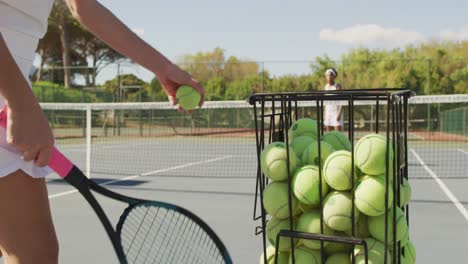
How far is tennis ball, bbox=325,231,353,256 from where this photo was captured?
5.09 feet

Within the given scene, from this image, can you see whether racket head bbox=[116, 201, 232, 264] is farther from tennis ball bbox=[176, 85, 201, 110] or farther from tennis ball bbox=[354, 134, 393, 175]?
tennis ball bbox=[354, 134, 393, 175]

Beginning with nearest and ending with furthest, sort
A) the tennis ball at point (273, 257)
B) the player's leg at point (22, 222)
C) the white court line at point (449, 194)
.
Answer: the player's leg at point (22, 222) < the tennis ball at point (273, 257) < the white court line at point (449, 194)

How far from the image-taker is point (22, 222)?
1.23 m

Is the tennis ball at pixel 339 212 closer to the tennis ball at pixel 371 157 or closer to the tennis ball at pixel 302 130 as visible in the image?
the tennis ball at pixel 371 157

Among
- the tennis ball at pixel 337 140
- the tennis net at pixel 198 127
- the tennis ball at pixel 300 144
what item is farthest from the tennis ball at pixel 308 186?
the tennis net at pixel 198 127

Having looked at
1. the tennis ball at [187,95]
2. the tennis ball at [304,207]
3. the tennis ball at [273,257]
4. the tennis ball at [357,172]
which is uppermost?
the tennis ball at [187,95]

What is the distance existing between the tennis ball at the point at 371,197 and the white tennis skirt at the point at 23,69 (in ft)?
2.65

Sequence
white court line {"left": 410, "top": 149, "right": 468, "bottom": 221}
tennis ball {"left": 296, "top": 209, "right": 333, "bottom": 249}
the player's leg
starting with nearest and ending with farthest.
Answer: the player's leg < tennis ball {"left": 296, "top": 209, "right": 333, "bottom": 249} < white court line {"left": 410, "top": 149, "right": 468, "bottom": 221}

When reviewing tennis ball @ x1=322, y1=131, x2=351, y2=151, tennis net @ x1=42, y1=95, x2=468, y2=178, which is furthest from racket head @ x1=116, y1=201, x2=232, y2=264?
tennis net @ x1=42, y1=95, x2=468, y2=178

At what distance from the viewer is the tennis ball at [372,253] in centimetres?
151

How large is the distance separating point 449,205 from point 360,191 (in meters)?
3.17

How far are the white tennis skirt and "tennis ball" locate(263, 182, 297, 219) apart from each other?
61 centimetres

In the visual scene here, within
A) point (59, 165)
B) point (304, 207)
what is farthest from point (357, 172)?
point (59, 165)

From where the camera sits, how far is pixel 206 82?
23266mm
